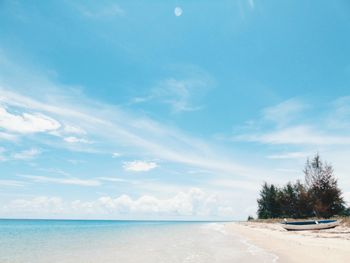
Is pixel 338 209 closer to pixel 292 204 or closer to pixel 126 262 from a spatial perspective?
pixel 292 204

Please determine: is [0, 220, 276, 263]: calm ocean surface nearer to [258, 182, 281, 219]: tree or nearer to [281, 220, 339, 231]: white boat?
[281, 220, 339, 231]: white boat

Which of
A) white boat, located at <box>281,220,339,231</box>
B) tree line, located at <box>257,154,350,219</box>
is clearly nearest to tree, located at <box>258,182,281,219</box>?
tree line, located at <box>257,154,350,219</box>

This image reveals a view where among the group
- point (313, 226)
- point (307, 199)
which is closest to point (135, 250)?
point (313, 226)

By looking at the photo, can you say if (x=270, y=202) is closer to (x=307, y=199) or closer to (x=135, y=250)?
(x=307, y=199)

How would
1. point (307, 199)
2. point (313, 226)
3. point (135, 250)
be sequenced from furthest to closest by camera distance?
point (307, 199) < point (313, 226) < point (135, 250)

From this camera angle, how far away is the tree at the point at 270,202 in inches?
2734

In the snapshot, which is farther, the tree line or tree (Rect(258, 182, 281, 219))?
tree (Rect(258, 182, 281, 219))

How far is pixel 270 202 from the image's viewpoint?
70438 millimetres

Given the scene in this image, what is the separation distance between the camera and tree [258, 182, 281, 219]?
69.4 m

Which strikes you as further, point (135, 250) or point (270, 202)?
point (270, 202)

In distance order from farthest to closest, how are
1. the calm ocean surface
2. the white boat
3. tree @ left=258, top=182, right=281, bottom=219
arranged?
tree @ left=258, top=182, right=281, bottom=219 → the white boat → the calm ocean surface

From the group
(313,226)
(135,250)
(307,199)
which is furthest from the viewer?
(307,199)

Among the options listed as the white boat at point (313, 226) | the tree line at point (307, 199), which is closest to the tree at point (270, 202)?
the tree line at point (307, 199)

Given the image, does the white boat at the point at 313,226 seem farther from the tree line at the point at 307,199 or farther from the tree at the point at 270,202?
the tree at the point at 270,202
